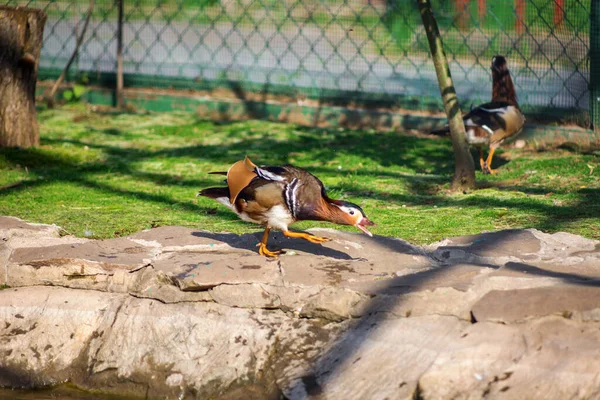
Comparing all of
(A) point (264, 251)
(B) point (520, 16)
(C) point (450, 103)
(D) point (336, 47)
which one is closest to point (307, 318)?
(A) point (264, 251)

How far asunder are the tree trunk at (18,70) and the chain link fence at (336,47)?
2.53 m

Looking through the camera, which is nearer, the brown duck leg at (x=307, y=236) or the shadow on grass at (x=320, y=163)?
the brown duck leg at (x=307, y=236)

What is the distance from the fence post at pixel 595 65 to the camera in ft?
28.6

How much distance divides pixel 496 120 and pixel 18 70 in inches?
186

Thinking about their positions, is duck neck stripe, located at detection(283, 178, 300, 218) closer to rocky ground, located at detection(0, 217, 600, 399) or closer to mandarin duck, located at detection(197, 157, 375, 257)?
mandarin duck, located at detection(197, 157, 375, 257)

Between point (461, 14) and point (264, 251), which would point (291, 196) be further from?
point (461, 14)

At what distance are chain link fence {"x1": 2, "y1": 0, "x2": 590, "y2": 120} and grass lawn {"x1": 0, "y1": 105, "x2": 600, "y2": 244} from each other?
0.73 meters

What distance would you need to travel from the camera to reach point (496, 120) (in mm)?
8133

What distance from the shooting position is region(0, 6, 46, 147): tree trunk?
8273 millimetres

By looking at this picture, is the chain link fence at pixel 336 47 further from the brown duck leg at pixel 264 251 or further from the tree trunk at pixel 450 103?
the brown duck leg at pixel 264 251

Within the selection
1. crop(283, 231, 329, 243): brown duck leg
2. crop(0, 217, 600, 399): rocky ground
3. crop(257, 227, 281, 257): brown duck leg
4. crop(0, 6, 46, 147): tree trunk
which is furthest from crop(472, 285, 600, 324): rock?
crop(0, 6, 46, 147): tree trunk

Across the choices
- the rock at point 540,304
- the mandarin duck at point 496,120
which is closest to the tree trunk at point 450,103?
the mandarin duck at point 496,120

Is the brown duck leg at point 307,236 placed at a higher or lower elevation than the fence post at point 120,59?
lower

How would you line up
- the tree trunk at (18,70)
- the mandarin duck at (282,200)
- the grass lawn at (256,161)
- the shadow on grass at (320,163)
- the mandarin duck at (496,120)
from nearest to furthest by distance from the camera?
the mandarin duck at (282,200) → the grass lawn at (256,161) → the shadow on grass at (320,163) → the mandarin duck at (496,120) → the tree trunk at (18,70)
